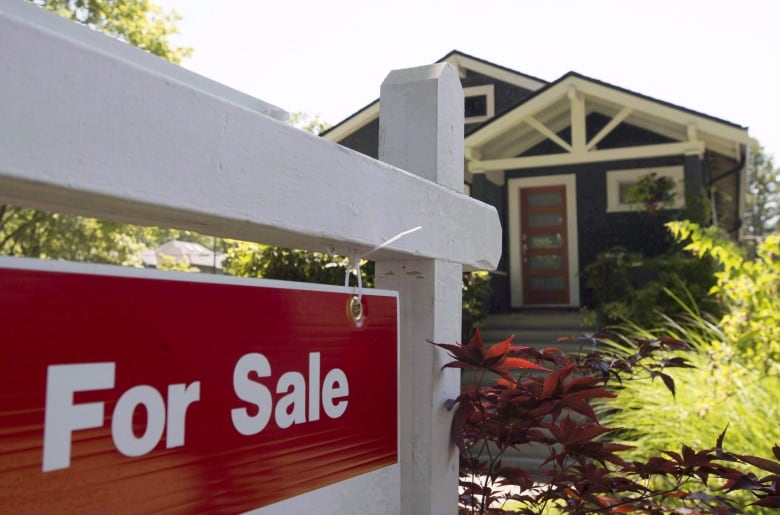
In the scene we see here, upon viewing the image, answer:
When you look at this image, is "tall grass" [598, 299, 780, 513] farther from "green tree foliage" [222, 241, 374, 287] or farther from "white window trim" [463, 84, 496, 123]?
"white window trim" [463, 84, 496, 123]

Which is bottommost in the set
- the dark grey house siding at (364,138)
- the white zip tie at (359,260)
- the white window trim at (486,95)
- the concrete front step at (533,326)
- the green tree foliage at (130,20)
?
the concrete front step at (533,326)

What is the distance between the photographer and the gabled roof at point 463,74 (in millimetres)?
13531

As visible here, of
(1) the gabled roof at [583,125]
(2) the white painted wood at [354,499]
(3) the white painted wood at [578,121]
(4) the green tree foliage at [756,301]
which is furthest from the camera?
(3) the white painted wood at [578,121]

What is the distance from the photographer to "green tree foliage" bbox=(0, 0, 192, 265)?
17875 millimetres

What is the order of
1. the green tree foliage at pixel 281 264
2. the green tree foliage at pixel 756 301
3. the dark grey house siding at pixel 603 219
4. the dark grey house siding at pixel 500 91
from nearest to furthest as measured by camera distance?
the green tree foliage at pixel 756 301, the green tree foliage at pixel 281 264, the dark grey house siding at pixel 603 219, the dark grey house siding at pixel 500 91

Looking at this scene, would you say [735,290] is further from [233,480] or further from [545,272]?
[545,272]

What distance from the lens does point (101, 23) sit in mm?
18016

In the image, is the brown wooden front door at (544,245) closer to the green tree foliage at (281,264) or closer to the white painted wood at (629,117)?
the white painted wood at (629,117)

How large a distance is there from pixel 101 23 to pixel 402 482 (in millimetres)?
18635

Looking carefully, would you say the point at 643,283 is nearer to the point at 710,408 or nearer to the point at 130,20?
the point at 710,408

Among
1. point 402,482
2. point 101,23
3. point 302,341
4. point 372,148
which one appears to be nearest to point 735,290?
point 402,482

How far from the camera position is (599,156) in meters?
11.1

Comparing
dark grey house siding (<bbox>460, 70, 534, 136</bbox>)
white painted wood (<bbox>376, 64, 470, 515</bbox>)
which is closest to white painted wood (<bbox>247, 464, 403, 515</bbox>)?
white painted wood (<bbox>376, 64, 470, 515</bbox>)

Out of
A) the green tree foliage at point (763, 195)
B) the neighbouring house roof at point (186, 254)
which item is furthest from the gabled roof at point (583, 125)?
the green tree foliage at point (763, 195)
